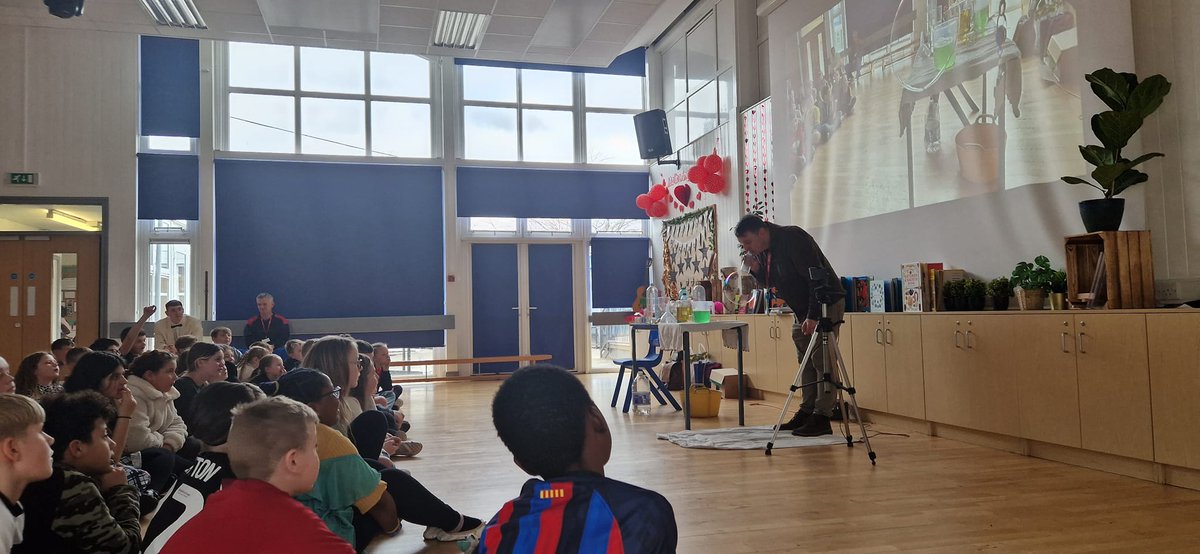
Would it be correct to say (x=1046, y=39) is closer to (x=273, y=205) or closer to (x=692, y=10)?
(x=692, y=10)

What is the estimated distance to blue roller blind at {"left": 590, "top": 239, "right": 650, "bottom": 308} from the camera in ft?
36.7

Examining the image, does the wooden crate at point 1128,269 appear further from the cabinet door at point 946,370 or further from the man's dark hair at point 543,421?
the man's dark hair at point 543,421

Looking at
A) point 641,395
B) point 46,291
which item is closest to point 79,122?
point 46,291

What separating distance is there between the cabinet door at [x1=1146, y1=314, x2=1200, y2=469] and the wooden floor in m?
0.18

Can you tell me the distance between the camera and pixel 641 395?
6676mm

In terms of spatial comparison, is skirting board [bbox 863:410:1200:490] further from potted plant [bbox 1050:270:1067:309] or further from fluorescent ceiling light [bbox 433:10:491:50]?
fluorescent ceiling light [bbox 433:10:491:50]

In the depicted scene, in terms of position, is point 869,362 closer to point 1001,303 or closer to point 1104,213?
point 1001,303

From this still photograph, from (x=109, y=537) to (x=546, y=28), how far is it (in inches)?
290

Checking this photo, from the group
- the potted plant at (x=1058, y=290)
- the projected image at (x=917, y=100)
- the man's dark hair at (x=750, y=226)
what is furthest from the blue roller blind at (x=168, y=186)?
the potted plant at (x=1058, y=290)

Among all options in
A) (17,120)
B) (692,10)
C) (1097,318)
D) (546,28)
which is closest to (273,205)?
(17,120)

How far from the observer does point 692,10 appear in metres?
9.79

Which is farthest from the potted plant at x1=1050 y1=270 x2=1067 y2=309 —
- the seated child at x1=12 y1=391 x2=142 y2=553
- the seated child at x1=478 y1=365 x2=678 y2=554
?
the seated child at x1=12 y1=391 x2=142 y2=553

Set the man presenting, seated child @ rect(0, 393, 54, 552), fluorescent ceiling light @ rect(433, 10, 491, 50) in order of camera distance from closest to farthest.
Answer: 1. seated child @ rect(0, 393, 54, 552)
2. the man presenting
3. fluorescent ceiling light @ rect(433, 10, 491, 50)

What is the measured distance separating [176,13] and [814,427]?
24.3 feet
